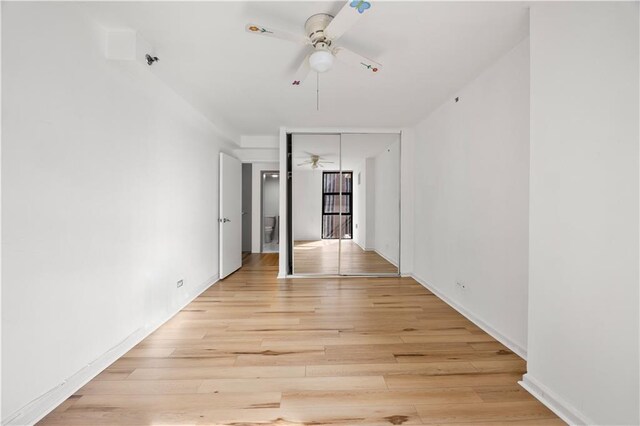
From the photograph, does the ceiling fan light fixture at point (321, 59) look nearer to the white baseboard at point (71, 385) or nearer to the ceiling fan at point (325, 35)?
the ceiling fan at point (325, 35)

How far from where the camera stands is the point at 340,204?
4.74 metres

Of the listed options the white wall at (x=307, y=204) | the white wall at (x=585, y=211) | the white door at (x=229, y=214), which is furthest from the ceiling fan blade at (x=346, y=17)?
the white door at (x=229, y=214)

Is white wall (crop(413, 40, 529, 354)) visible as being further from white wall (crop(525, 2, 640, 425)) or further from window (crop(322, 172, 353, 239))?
window (crop(322, 172, 353, 239))

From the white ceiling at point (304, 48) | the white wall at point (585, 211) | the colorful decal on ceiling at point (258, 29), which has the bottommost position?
the white wall at point (585, 211)

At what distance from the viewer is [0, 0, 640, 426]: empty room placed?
4.44 feet

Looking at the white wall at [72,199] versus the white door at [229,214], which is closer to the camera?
the white wall at [72,199]

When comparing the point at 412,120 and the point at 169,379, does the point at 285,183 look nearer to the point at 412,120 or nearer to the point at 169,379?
the point at 412,120

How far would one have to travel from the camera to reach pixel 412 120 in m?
4.09

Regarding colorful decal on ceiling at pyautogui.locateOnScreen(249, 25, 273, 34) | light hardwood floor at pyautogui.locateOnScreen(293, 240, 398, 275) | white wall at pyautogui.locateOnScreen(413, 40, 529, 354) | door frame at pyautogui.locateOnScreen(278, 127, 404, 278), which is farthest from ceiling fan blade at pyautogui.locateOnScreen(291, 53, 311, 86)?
light hardwood floor at pyautogui.locateOnScreen(293, 240, 398, 275)

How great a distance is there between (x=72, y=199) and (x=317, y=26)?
6.16 ft

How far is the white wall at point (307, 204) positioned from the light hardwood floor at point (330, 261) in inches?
6.5

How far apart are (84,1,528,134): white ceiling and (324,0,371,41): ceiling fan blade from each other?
0.13 m

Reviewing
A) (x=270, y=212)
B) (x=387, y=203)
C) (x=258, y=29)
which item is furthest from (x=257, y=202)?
(x=258, y=29)

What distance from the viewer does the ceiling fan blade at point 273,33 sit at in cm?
163
